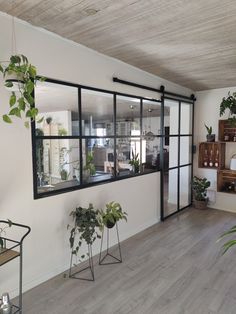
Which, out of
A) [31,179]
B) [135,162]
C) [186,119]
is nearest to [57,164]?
[31,179]

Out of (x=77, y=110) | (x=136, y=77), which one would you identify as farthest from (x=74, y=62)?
(x=136, y=77)

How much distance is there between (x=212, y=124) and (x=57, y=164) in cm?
341

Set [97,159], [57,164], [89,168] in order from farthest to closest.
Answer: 1. [97,159]
2. [89,168]
3. [57,164]

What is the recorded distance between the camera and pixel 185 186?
16.7ft

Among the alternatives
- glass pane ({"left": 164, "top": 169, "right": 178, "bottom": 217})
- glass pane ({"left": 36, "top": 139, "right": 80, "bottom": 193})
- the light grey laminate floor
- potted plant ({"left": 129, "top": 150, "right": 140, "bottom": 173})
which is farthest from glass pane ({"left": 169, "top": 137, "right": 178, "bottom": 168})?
glass pane ({"left": 36, "top": 139, "right": 80, "bottom": 193})

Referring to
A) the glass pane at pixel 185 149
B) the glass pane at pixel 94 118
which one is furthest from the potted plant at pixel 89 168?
the glass pane at pixel 185 149

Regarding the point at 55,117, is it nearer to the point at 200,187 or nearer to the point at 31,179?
the point at 31,179

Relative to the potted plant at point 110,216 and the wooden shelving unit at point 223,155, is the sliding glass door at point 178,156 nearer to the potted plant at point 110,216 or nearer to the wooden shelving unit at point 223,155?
the wooden shelving unit at point 223,155

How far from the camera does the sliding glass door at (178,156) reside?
15.4ft

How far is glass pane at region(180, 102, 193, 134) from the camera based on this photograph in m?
4.95

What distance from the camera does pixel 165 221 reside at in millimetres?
4246

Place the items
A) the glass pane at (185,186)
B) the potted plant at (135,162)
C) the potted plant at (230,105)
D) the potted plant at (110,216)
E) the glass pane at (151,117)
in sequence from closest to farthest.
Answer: the potted plant at (110,216), the potted plant at (135,162), the glass pane at (151,117), the potted plant at (230,105), the glass pane at (185,186)

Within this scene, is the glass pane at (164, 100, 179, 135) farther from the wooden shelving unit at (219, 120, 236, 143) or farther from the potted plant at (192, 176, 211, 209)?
the potted plant at (192, 176, 211, 209)

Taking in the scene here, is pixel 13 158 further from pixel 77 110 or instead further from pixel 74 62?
pixel 74 62
